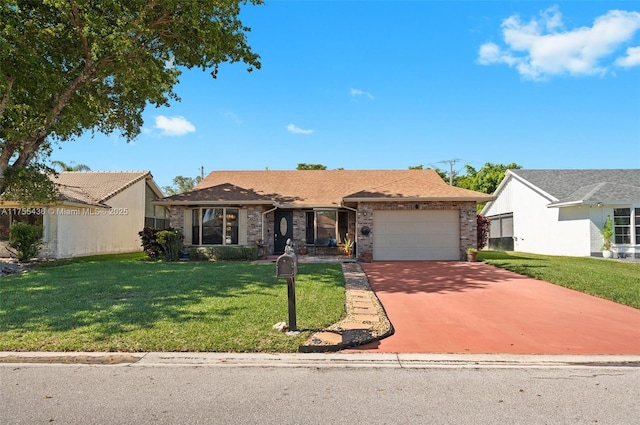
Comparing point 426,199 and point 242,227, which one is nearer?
point 426,199

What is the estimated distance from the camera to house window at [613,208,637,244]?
682 inches

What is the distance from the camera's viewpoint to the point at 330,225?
18.5 metres

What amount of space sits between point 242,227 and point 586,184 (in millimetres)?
19022

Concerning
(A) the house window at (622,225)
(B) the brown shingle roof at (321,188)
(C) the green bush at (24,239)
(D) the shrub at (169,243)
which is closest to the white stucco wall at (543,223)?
(A) the house window at (622,225)

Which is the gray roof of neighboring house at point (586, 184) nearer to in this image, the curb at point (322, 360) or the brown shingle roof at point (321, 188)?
the brown shingle roof at point (321, 188)

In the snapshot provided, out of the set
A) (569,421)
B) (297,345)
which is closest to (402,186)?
(297,345)

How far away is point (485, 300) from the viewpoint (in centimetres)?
828

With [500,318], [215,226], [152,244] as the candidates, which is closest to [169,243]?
[152,244]

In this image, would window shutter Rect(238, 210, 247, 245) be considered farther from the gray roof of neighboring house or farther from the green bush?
the gray roof of neighboring house

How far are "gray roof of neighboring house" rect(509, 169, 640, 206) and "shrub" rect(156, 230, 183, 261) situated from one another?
60.6 feet

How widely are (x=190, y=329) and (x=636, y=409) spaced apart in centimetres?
531

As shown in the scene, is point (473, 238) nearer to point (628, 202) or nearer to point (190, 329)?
point (628, 202)

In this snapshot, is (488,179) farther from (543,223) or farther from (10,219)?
(10,219)

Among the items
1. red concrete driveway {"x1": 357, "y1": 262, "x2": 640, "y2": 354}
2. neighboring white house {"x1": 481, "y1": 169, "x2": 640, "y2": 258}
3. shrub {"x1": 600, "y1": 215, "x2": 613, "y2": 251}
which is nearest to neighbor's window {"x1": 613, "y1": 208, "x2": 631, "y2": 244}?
neighboring white house {"x1": 481, "y1": 169, "x2": 640, "y2": 258}
